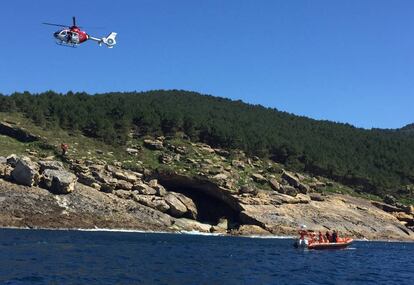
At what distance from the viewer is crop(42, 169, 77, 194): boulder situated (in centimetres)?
7581

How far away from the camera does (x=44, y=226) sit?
70.4m

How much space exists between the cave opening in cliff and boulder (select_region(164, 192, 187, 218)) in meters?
7.04

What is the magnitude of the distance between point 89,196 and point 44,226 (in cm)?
923

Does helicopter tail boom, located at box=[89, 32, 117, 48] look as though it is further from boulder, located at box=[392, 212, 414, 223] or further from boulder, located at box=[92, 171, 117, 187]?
boulder, located at box=[392, 212, 414, 223]

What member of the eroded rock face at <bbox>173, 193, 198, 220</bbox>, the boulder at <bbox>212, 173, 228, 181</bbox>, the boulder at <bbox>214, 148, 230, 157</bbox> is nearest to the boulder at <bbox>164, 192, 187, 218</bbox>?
the eroded rock face at <bbox>173, 193, 198, 220</bbox>

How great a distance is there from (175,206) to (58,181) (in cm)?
1814

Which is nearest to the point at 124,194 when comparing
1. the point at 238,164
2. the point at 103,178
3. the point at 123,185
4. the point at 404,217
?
the point at 123,185

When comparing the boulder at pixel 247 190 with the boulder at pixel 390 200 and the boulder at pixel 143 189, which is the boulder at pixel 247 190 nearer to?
the boulder at pixel 143 189

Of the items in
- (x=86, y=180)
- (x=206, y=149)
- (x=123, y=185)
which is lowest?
(x=123, y=185)

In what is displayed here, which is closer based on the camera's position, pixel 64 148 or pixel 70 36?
pixel 70 36

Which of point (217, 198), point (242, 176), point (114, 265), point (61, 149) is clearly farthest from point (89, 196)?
point (114, 265)

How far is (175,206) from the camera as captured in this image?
8462 centimetres

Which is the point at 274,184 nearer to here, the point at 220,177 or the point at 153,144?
the point at 220,177

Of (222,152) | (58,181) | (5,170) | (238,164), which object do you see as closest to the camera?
(5,170)
